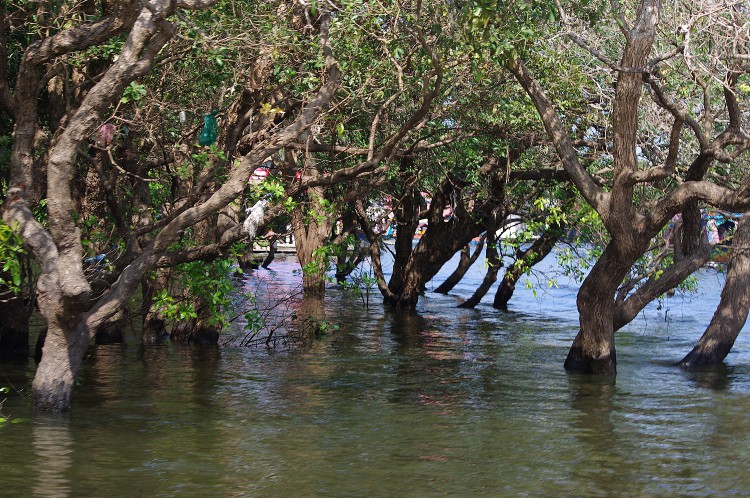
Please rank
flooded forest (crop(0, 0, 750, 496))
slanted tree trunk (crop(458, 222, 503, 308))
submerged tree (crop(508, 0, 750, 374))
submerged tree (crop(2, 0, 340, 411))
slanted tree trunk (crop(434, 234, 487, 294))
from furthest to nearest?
slanted tree trunk (crop(434, 234, 487, 294)) < slanted tree trunk (crop(458, 222, 503, 308)) < submerged tree (crop(508, 0, 750, 374)) < flooded forest (crop(0, 0, 750, 496)) < submerged tree (crop(2, 0, 340, 411))

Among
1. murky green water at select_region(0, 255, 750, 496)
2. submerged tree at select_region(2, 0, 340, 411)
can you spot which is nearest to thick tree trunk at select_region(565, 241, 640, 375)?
murky green water at select_region(0, 255, 750, 496)

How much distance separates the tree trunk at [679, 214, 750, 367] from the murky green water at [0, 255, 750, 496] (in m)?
0.47

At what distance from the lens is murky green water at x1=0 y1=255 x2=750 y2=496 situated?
379 inches

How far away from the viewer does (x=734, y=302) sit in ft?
52.4

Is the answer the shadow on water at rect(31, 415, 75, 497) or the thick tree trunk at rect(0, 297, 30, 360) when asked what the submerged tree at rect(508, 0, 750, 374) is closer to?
the shadow on water at rect(31, 415, 75, 497)

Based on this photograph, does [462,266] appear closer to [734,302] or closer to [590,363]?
[734,302]

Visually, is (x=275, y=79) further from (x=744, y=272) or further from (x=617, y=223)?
(x=744, y=272)

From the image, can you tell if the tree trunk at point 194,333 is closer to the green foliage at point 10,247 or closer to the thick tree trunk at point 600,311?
the thick tree trunk at point 600,311

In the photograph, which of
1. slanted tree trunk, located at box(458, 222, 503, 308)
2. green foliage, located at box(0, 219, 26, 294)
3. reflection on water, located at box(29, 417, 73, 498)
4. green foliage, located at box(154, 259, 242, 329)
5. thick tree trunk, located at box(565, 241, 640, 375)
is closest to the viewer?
reflection on water, located at box(29, 417, 73, 498)

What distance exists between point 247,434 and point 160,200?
7.17 meters

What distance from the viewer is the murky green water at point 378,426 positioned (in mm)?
9625

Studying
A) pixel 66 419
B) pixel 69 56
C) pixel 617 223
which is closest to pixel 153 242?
pixel 66 419

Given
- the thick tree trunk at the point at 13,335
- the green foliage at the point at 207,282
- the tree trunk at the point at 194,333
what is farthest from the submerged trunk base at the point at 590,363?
the thick tree trunk at the point at 13,335

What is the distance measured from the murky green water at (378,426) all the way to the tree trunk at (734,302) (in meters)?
0.47
